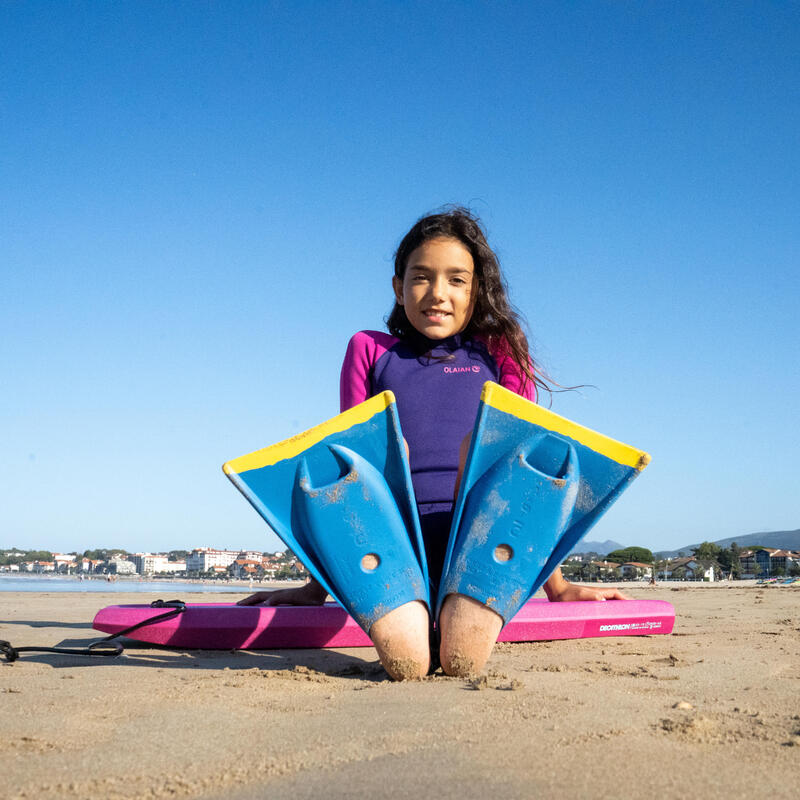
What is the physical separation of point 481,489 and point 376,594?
490mm

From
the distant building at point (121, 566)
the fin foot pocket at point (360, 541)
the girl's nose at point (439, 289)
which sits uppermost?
the girl's nose at point (439, 289)

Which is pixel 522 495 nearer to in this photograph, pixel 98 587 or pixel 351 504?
pixel 351 504

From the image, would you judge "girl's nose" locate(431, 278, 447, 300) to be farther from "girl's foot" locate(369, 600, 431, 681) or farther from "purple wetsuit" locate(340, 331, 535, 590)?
"girl's foot" locate(369, 600, 431, 681)

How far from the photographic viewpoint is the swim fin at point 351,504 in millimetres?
2244

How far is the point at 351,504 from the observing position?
230 centimetres

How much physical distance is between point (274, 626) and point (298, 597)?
0.30 metres

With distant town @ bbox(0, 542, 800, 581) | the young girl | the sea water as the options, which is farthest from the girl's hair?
distant town @ bbox(0, 542, 800, 581)

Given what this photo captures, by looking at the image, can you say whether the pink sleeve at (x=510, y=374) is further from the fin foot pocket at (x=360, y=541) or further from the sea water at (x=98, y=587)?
the sea water at (x=98, y=587)

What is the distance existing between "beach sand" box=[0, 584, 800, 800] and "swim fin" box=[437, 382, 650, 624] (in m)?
0.29

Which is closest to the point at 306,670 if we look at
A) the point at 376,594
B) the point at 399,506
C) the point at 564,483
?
the point at 376,594

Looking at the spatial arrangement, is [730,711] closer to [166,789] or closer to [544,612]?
[166,789]

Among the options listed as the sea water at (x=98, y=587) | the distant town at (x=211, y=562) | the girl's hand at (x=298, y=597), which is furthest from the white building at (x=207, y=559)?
the girl's hand at (x=298, y=597)

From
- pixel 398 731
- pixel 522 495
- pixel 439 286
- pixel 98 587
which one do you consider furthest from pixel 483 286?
pixel 98 587

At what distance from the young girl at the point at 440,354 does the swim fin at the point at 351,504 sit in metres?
0.35
